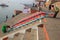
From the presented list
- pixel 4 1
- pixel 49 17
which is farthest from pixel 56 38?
pixel 4 1

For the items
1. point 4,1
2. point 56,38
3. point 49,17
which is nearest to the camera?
point 56,38

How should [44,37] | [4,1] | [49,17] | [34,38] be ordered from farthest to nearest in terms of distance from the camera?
[4,1], [49,17], [34,38], [44,37]

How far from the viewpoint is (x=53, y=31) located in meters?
2.61

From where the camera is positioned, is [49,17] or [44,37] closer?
[44,37]

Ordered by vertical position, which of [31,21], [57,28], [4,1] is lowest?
[4,1]

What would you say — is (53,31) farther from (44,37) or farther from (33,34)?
(33,34)

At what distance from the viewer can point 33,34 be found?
9.90ft

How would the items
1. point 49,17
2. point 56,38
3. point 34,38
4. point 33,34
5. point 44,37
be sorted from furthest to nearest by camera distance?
point 49,17 < point 33,34 < point 34,38 < point 44,37 < point 56,38

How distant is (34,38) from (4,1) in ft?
51.1

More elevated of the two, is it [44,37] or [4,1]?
[44,37]

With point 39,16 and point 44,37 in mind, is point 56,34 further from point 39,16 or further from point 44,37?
point 39,16

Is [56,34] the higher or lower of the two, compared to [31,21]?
higher

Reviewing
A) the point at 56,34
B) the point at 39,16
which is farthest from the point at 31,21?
the point at 56,34

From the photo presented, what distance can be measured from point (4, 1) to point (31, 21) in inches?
569
